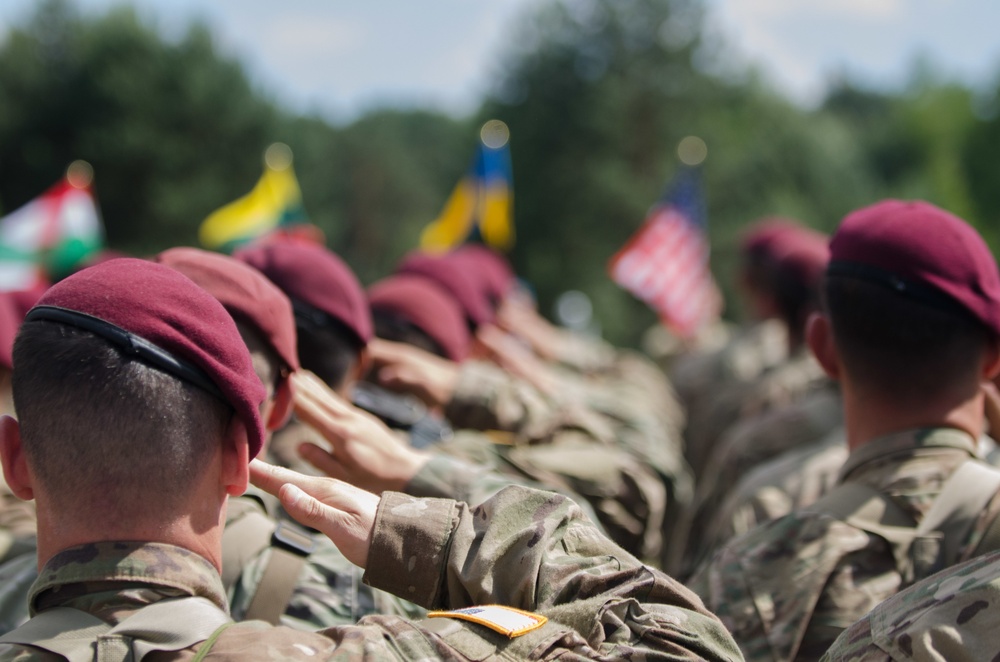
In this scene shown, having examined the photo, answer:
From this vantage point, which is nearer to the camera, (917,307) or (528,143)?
(917,307)

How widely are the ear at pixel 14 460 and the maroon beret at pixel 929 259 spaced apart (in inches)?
82.6

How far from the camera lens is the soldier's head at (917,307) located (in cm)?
284

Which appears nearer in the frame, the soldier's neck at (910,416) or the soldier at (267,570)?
the soldier at (267,570)

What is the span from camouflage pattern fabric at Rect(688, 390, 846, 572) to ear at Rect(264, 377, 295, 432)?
7.48 feet

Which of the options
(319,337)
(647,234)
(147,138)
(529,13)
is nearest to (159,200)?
(147,138)

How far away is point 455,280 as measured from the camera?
661 centimetres

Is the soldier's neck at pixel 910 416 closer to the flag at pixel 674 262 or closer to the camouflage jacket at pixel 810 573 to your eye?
the camouflage jacket at pixel 810 573

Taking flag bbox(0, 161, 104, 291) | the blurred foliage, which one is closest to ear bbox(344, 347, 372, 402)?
flag bbox(0, 161, 104, 291)

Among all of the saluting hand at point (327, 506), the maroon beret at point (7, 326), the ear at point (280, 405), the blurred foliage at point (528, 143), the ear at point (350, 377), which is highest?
the saluting hand at point (327, 506)

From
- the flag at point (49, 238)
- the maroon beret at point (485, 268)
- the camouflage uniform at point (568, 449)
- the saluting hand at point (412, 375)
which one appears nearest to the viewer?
the camouflage uniform at point (568, 449)

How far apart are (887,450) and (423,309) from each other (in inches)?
103

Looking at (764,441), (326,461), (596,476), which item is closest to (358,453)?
(326,461)

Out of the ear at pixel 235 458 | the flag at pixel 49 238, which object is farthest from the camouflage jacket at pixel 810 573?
the flag at pixel 49 238

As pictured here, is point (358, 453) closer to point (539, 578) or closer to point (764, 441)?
point (539, 578)
